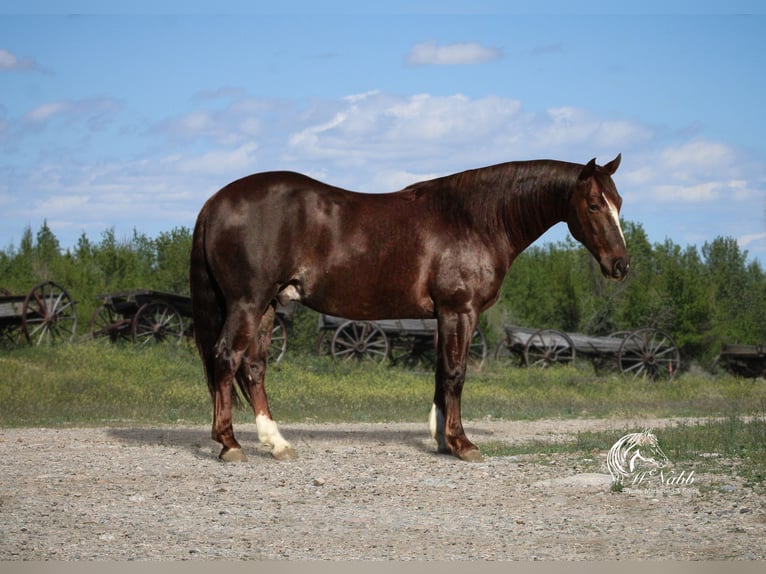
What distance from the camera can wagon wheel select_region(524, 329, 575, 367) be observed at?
85.3ft

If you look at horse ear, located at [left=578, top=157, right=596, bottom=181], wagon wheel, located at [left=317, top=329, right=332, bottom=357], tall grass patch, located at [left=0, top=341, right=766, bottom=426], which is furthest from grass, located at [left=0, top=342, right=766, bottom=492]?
horse ear, located at [left=578, top=157, right=596, bottom=181]

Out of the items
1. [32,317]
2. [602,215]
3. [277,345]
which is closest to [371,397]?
[277,345]

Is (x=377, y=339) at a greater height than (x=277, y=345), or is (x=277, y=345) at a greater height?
(x=377, y=339)

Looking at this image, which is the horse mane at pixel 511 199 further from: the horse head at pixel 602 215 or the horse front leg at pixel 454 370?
the horse front leg at pixel 454 370

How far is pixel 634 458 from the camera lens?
7848mm

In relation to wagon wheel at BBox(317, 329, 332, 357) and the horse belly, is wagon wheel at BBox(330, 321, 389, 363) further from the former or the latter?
the horse belly

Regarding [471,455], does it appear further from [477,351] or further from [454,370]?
[477,351]

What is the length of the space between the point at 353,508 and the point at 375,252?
8.50ft

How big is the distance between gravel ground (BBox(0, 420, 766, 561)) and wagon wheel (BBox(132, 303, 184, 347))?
1446 centimetres

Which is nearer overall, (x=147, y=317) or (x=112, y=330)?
(x=147, y=317)

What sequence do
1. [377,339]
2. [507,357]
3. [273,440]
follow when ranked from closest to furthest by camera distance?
1. [273,440]
2. [377,339]
3. [507,357]

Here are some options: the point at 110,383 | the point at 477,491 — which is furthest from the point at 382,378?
the point at 477,491

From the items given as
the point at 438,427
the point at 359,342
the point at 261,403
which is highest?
the point at 359,342

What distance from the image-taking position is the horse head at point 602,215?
327 inches
